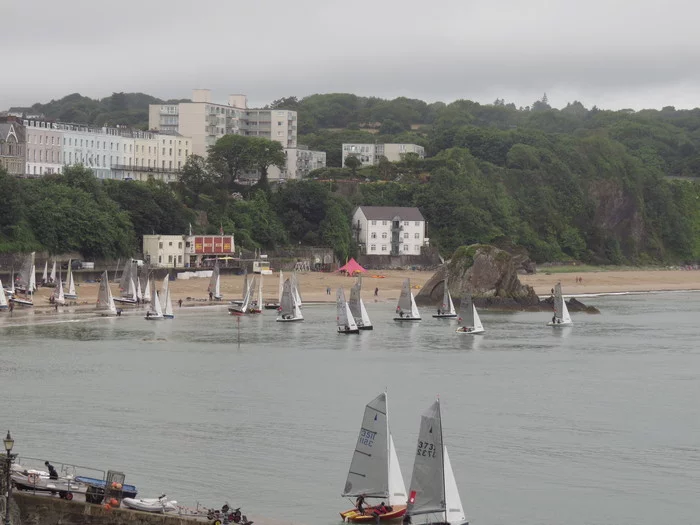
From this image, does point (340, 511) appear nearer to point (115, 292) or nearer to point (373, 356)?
point (373, 356)

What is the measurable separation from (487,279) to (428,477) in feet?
227

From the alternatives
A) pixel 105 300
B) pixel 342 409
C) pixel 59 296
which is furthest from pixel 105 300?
pixel 342 409

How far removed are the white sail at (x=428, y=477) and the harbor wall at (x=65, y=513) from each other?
6.36 meters

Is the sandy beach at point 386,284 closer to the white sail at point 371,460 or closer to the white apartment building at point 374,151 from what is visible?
the white apartment building at point 374,151

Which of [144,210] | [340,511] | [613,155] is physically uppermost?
[613,155]

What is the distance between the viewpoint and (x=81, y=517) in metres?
28.2

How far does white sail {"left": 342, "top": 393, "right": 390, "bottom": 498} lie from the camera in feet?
99.6

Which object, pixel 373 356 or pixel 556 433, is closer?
pixel 556 433

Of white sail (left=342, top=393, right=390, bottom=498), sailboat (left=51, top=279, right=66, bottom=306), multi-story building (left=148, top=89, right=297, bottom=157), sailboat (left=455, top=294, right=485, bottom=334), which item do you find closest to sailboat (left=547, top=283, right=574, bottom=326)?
sailboat (left=455, top=294, right=485, bottom=334)

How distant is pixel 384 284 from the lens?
111938 millimetres

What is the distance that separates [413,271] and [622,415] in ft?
265

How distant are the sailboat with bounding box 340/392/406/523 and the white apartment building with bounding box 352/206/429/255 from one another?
10044 cm

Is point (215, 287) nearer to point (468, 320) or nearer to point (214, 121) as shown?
point (468, 320)

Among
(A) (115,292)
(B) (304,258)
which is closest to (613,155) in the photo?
(B) (304,258)
